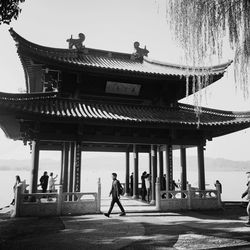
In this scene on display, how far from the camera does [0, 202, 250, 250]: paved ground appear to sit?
5898 millimetres

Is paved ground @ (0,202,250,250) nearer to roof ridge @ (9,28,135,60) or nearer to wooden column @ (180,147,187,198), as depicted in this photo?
wooden column @ (180,147,187,198)

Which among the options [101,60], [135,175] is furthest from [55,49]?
[135,175]

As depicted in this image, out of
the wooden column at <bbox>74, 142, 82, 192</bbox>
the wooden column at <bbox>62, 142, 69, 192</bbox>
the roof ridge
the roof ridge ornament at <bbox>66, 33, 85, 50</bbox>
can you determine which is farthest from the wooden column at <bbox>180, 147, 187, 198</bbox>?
the roof ridge ornament at <bbox>66, 33, 85, 50</bbox>

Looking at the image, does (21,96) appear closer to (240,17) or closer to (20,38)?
(20,38)

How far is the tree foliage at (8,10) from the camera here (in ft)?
16.3

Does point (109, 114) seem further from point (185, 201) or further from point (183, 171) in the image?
point (185, 201)

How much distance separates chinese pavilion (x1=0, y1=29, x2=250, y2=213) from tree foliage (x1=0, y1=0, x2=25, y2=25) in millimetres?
4334

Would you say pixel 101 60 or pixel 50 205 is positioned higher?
pixel 101 60

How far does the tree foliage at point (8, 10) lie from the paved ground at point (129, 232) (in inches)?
188

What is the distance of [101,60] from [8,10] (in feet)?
28.8

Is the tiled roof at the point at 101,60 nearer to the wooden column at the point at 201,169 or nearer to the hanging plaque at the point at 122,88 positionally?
the hanging plaque at the point at 122,88

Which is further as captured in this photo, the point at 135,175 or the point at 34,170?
the point at 135,175

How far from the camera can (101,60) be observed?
13711 millimetres

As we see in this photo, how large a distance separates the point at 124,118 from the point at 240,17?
6088 mm
